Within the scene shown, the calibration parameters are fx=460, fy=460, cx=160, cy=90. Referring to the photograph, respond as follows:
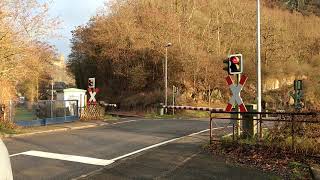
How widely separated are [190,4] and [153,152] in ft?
139

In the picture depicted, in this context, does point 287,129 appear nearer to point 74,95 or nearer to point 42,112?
point 42,112

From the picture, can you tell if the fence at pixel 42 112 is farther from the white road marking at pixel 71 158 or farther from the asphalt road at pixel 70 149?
the white road marking at pixel 71 158

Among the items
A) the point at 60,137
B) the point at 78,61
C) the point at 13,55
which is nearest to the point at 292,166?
the point at 60,137

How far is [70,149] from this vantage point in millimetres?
14914

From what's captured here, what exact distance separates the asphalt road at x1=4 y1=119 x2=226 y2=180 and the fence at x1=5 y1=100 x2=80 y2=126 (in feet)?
12.3

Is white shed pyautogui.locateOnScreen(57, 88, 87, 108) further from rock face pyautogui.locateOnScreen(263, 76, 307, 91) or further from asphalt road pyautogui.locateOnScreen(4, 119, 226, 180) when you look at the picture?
rock face pyautogui.locateOnScreen(263, 76, 307, 91)

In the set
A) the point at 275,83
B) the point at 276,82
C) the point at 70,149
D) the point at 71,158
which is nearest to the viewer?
the point at 71,158

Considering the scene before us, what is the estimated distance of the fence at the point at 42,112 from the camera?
898 inches

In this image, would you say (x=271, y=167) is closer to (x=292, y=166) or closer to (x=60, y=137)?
(x=292, y=166)

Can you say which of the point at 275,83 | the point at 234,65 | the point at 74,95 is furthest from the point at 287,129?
the point at 275,83

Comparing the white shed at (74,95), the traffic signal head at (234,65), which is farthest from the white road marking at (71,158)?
the white shed at (74,95)

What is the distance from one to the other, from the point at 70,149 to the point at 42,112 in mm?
12069

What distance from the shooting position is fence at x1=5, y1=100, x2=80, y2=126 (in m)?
22.8

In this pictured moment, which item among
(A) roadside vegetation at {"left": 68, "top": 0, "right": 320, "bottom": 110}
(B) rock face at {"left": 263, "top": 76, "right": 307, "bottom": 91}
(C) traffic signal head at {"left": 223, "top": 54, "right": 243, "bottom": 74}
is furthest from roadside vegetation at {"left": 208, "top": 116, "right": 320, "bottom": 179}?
(B) rock face at {"left": 263, "top": 76, "right": 307, "bottom": 91}
